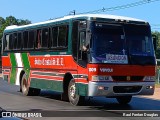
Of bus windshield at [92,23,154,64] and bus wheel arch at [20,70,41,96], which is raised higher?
bus windshield at [92,23,154,64]

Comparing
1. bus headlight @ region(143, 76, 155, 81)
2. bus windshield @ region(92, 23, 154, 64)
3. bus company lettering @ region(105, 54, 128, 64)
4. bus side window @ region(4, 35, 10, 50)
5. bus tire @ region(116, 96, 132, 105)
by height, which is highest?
bus side window @ region(4, 35, 10, 50)

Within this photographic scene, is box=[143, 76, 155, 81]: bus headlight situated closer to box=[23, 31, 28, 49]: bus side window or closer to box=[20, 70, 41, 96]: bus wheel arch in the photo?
box=[20, 70, 41, 96]: bus wheel arch

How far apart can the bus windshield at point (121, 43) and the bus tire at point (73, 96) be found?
1.66m

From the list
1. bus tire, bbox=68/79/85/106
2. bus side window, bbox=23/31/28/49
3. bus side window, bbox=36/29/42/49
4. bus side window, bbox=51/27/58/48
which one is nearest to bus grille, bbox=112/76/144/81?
bus tire, bbox=68/79/85/106

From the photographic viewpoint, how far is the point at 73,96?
51.3 ft

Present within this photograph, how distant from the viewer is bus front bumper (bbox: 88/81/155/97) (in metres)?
14.2

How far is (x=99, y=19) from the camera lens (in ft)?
48.4

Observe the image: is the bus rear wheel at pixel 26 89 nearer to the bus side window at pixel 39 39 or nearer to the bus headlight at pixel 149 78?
the bus side window at pixel 39 39

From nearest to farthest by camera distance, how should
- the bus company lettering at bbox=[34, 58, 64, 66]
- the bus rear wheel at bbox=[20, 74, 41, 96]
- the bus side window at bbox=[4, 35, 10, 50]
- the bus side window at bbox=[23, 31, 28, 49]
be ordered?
the bus company lettering at bbox=[34, 58, 64, 66] < the bus rear wheel at bbox=[20, 74, 41, 96] < the bus side window at bbox=[23, 31, 28, 49] < the bus side window at bbox=[4, 35, 10, 50]

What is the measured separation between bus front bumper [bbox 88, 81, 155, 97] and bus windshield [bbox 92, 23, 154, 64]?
721 mm

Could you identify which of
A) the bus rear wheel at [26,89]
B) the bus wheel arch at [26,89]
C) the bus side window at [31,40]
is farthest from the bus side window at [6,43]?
the bus side window at [31,40]

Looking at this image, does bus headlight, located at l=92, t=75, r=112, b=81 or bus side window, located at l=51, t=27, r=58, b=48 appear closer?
bus headlight, located at l=92, t=75, r=112, b=81

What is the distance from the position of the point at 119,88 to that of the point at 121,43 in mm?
1498

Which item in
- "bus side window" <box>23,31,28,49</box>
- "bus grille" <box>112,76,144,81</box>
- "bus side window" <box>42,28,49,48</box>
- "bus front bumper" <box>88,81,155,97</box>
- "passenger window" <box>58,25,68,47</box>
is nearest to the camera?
"bus front bumper" <box>88,81,155,97</box>
